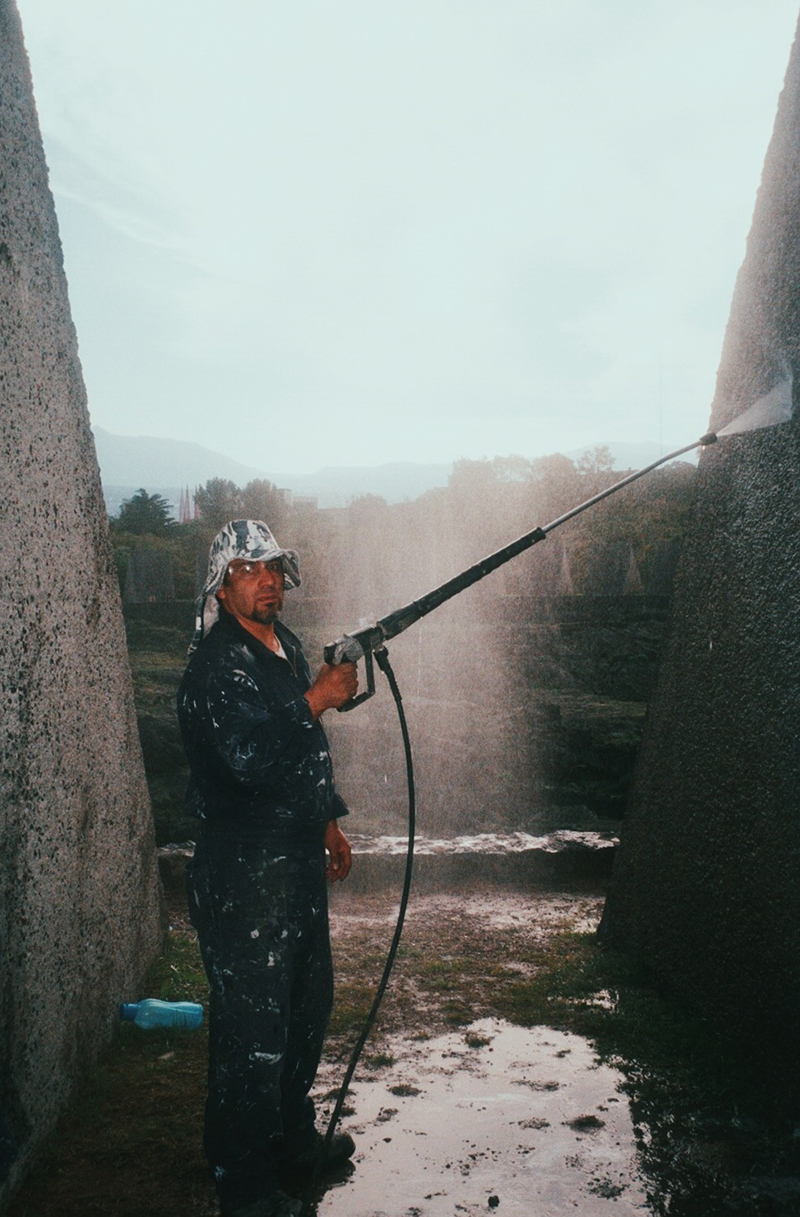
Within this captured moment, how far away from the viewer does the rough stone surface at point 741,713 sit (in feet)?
11.6

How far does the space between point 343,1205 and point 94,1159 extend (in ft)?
2.99

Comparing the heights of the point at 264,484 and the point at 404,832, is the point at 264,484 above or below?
above

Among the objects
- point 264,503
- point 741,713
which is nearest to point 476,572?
point 741,713

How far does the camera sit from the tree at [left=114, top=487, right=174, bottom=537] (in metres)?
14.5

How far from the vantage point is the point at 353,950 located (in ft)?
16.0

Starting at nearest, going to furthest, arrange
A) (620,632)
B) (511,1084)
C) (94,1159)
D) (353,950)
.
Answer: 1. (94,1159)
2. (511,1084)
3. (353,950)
4. (620,632)

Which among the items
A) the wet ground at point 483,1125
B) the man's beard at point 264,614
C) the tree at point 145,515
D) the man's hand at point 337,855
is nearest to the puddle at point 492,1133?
the wet ground at point 483,1125

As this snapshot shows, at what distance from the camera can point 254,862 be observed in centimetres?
275

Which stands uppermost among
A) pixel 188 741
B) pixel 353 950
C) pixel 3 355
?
pixel 3 355

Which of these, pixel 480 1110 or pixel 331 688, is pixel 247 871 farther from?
pixel 480 1110

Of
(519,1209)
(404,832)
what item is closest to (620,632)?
(404,832)

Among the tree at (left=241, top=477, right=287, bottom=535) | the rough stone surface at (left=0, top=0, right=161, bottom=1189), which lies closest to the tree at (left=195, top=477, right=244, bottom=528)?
the tree at (left=241, top=477, right=287, bottom=535)

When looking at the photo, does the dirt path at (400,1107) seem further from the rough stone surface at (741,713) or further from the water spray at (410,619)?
the rough stone surface at (741,713)

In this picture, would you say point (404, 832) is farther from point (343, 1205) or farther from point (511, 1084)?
point (343, 1205)
